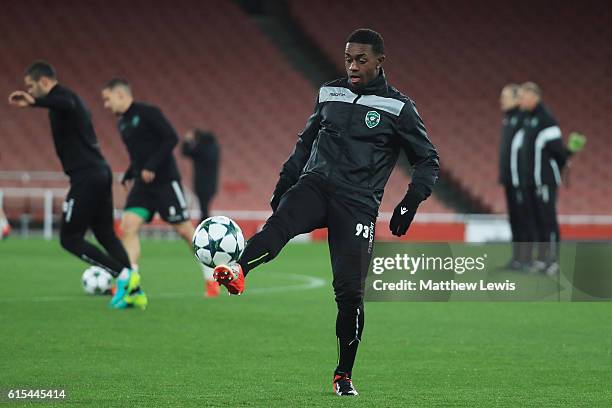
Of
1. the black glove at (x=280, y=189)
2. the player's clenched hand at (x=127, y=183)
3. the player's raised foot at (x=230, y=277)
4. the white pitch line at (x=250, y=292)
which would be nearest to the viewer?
the player's raised foot at (x=230, y=277)

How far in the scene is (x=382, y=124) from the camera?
623 centimetres

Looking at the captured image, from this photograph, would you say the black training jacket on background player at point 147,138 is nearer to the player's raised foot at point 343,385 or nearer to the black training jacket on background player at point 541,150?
the player's raised foot at point 343,385

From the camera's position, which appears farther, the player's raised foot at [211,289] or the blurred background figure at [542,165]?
the blurred background figure at [542,165]

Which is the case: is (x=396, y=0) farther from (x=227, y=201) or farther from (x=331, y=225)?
(x=331, y=225)

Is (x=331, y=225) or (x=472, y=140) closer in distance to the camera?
(x=331, y=225)

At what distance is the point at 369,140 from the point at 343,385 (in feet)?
4.21

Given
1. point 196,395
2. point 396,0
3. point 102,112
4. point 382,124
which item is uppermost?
point 396,0

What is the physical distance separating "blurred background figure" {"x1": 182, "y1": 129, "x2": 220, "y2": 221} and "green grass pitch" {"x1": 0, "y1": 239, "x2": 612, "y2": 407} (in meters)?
8.28

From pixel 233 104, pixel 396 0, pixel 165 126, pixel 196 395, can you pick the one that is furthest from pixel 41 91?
pixel 396 0

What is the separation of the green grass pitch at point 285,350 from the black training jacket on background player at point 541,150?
3806 mm

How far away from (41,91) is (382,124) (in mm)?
4726

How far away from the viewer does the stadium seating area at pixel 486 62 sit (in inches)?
1059

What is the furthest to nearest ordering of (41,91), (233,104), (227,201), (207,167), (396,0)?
(396,0)
(233,104)
(227,201)
(207,167)
(41,91)

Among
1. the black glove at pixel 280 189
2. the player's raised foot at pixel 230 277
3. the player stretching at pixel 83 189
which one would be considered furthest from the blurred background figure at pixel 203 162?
the player's raised foot at pixel 230 277
